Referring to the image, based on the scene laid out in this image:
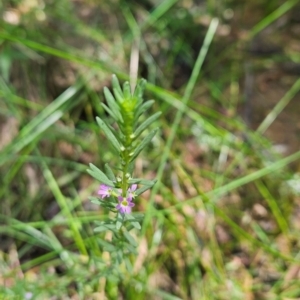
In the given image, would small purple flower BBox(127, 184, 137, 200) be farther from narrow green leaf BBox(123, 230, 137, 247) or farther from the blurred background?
the blurred background

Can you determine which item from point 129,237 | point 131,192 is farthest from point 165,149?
point 131,192

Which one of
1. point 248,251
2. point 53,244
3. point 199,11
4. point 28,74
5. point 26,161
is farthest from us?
point 199,11

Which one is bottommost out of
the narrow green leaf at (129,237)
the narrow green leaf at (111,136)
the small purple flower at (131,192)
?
the narrow green leaf at (129,237)

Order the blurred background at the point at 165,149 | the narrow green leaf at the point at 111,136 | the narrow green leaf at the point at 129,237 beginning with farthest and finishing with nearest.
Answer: the blurred background at the point at 165,149, the narrow green leaf at the point at 129,237, the narrow green leaf at the point at 111,136

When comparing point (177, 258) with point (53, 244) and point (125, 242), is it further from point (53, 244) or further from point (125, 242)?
point (125, 242)

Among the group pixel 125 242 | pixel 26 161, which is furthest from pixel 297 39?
pixel 125 242

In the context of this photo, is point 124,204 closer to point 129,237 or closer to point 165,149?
point 129,237

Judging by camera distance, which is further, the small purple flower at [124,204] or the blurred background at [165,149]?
the blurred background at [165,149]

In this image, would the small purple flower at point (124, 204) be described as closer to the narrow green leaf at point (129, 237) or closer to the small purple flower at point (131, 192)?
the small purple flower at point (131, 192)

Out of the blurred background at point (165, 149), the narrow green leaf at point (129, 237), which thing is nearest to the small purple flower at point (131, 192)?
the narrow green leaf at point (129, 237)
